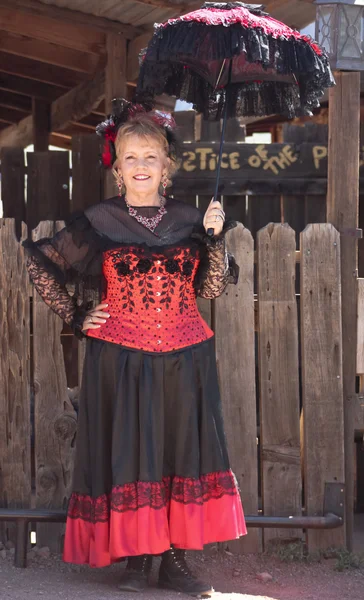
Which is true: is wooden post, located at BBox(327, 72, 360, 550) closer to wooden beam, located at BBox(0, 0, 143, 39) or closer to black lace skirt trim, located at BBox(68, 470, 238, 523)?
black lace skirt trim, located at BBox(68, 470, 238, 523)

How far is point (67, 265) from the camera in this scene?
418cm

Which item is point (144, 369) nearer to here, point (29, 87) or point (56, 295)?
point (56, 295)

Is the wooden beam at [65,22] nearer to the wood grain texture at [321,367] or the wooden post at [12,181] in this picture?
the wooden post at [12,181]

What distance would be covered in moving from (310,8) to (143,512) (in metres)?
4.45

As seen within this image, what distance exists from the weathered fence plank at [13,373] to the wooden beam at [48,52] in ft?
11.6

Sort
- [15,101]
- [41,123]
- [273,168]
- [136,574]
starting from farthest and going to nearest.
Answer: [15,101] → [41,123] → [273,168] → [136,574]

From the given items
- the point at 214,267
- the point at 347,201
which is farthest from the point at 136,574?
the point at 347,201

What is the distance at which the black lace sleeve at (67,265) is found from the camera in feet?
13.5

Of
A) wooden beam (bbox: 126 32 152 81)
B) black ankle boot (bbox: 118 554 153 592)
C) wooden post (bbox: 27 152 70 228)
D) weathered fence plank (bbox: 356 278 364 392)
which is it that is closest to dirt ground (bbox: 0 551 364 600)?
black ankle boot (bbox: 118 554 153 592)

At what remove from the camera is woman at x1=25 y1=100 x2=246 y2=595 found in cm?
399

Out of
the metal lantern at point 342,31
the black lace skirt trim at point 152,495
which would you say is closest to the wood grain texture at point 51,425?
the black lace skirt trim at point 152,495

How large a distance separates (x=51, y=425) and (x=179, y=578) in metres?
1.09

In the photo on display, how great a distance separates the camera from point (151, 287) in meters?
4.04

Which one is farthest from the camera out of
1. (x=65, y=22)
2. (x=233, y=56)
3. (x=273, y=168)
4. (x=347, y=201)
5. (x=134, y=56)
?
(x=273, y=168)
